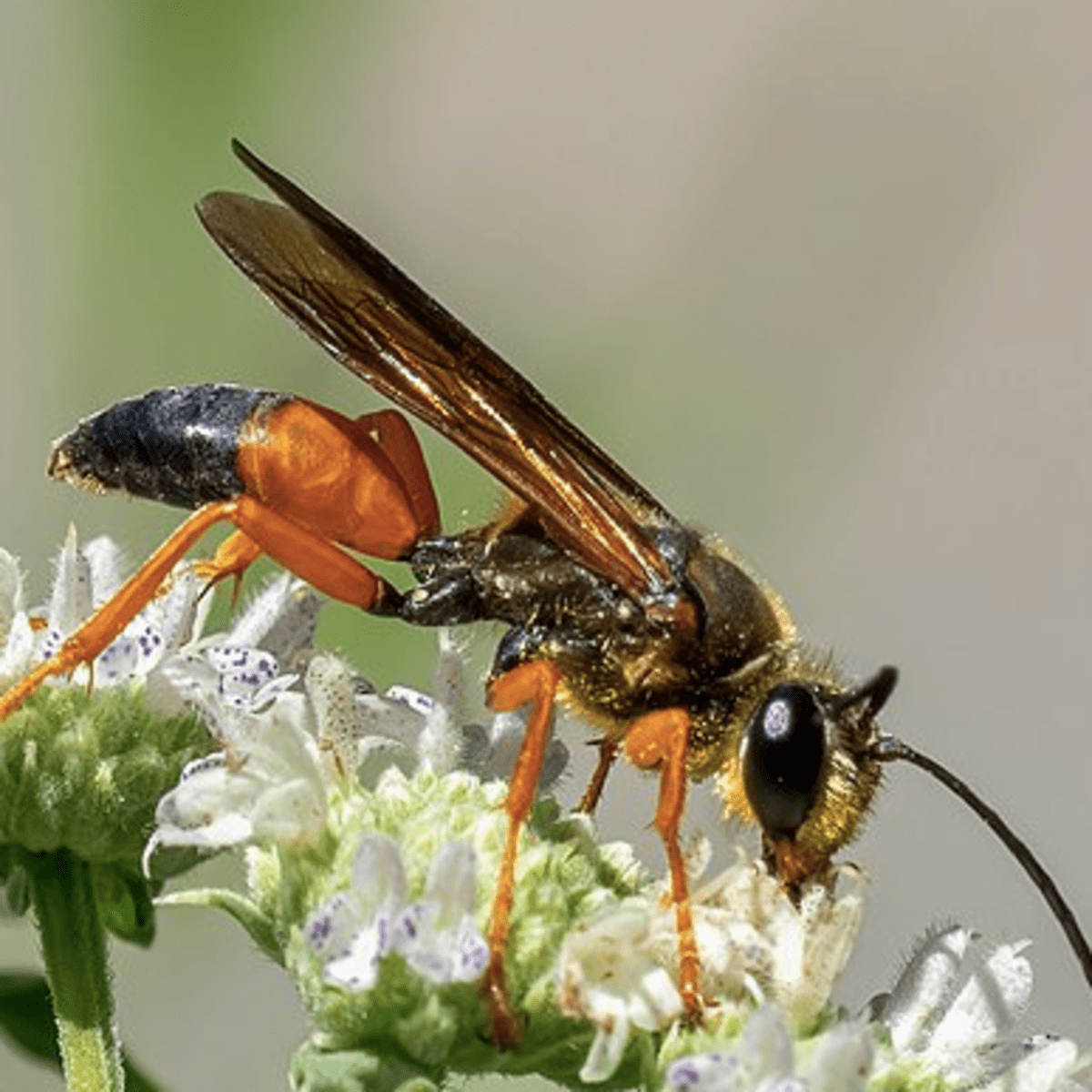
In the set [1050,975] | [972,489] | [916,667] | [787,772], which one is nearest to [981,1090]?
[787,772]

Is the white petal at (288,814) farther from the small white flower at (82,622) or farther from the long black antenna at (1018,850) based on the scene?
the long black antenna at (1018,850)

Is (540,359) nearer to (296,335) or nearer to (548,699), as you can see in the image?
(296,335)

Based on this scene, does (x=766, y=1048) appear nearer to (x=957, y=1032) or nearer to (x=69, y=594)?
(x=957, y=1032)

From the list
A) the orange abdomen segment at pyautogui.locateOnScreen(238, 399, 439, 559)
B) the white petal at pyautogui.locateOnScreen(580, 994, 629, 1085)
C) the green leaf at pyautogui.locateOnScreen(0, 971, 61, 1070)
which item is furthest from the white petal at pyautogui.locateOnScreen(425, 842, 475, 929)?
the green leaf at pyautogui.locateOnScreen(0, 971, 61, 1070)

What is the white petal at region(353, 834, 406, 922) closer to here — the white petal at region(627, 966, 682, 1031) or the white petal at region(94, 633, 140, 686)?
the white petal at region(627, 966, 682, 1031)

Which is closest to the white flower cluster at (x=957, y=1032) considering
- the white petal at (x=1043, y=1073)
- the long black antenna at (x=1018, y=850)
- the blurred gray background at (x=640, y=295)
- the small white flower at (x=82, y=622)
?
the white petal at (x=1043, y=1073)

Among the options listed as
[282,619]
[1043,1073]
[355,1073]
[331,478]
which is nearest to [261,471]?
[331,478]

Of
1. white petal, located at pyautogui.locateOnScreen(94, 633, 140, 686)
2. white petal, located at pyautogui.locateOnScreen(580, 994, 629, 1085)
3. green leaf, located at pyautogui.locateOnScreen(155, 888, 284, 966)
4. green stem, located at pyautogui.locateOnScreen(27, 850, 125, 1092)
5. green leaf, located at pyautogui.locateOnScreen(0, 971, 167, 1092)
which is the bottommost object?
green leaf, located at pyautogui.locateOnScreen(0, 971, 167, 1092)
